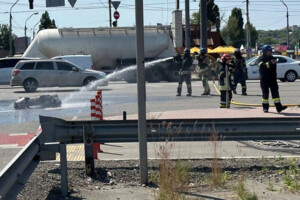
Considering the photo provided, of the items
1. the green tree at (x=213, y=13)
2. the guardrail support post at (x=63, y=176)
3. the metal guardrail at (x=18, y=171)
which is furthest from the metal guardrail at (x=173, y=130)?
the green tree at (x=213, y=13)

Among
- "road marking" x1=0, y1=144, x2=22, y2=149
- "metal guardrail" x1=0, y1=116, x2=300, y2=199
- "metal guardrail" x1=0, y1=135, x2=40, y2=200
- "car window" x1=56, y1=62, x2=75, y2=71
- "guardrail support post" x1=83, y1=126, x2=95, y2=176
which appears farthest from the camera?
"car window" x1=56, y1=62, x2=75, y2=71

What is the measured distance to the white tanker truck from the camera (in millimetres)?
38250

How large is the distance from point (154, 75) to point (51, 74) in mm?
8242

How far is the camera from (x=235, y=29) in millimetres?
92938

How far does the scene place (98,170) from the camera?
8.38 meters

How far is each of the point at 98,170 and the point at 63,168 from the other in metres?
1.33

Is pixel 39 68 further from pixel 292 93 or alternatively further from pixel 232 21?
pixel 232 21

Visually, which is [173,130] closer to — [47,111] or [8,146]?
[8,146]

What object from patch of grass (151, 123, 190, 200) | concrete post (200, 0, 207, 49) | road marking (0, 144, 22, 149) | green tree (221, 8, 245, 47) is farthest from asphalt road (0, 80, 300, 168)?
green tree (221, 8, 245, 47)

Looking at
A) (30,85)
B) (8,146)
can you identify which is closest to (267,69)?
(8,146)

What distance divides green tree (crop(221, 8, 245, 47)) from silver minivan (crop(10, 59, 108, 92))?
6520cm

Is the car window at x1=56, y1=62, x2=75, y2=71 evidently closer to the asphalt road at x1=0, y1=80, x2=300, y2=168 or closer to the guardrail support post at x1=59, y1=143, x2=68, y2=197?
the asphalt road at x1=0, y1=80, x2=300, y2=168

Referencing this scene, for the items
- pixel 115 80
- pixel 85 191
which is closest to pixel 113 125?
pixel 85 191

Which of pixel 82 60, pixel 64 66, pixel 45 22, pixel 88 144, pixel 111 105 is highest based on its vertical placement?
pixel 45 22
